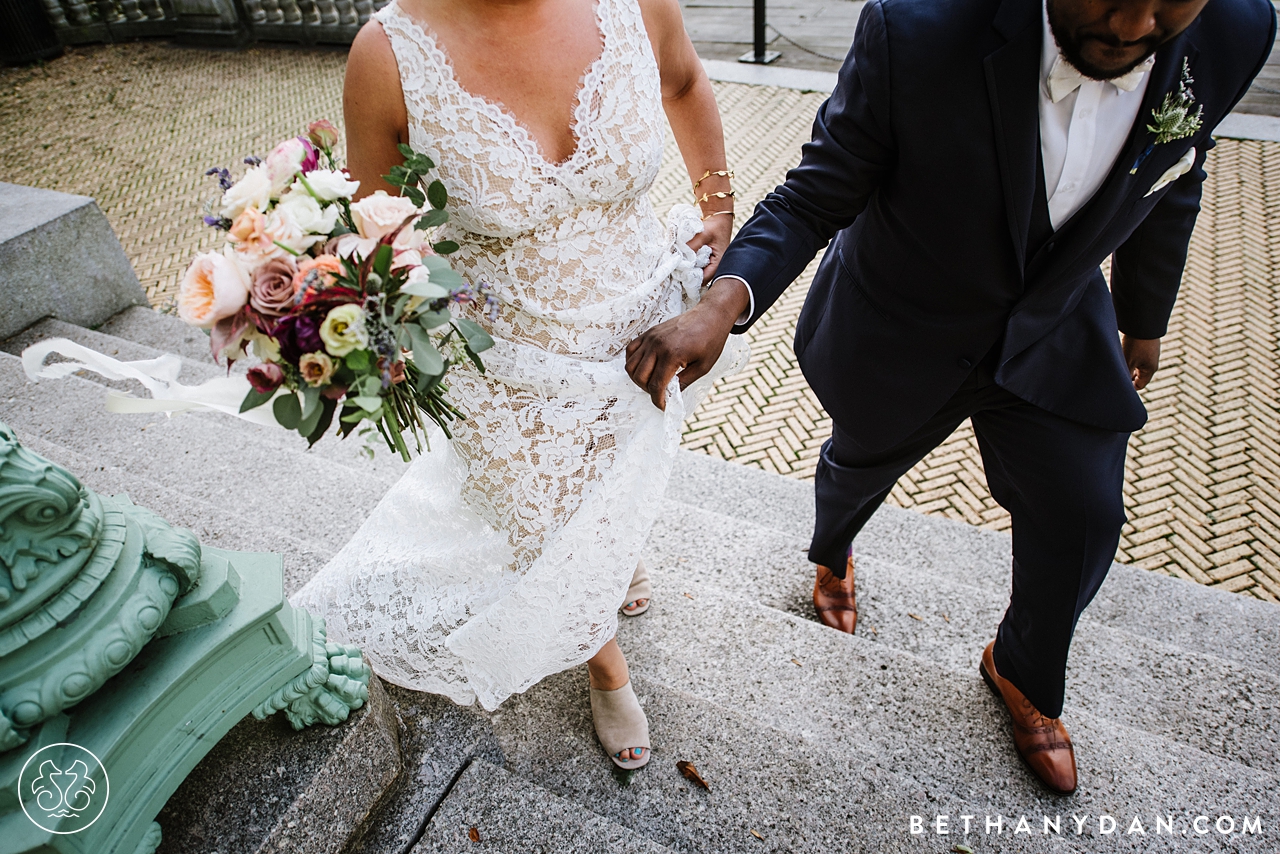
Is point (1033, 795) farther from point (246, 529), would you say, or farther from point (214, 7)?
point (214, 7)

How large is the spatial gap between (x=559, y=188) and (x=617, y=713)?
4.64 ft

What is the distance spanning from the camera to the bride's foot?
2123 mm

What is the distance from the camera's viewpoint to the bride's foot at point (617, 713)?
2.12 metres

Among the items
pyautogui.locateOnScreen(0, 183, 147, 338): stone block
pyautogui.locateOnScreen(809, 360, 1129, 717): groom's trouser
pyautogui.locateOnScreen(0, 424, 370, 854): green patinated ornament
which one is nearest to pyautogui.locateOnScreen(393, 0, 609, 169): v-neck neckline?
pyautogui.locateOnScreen(0, 424, 370, 854): green patinated ornament

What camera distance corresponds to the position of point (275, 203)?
1.47 meters

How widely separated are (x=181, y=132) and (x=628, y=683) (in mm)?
9560

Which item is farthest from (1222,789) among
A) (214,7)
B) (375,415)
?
(214,7)

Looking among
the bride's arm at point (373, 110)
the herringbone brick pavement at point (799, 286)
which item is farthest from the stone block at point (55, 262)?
the bride's arm at point (373, 110)

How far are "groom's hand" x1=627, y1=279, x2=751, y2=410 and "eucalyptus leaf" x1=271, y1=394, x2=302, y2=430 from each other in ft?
2.55

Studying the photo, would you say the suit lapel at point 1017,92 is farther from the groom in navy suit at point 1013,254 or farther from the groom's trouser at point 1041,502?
the groom's trouser at point 1041,502

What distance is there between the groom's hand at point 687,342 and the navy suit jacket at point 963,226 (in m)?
0.07

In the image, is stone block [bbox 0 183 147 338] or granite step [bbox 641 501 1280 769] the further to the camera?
stone block [bbox 0 183 147 338]

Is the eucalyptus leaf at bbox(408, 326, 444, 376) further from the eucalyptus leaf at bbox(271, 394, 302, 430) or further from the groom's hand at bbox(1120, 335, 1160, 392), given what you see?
the groom's hand at bbox(1120, 335, 1160, 392)

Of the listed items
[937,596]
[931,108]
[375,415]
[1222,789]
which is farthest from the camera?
[937,596]
